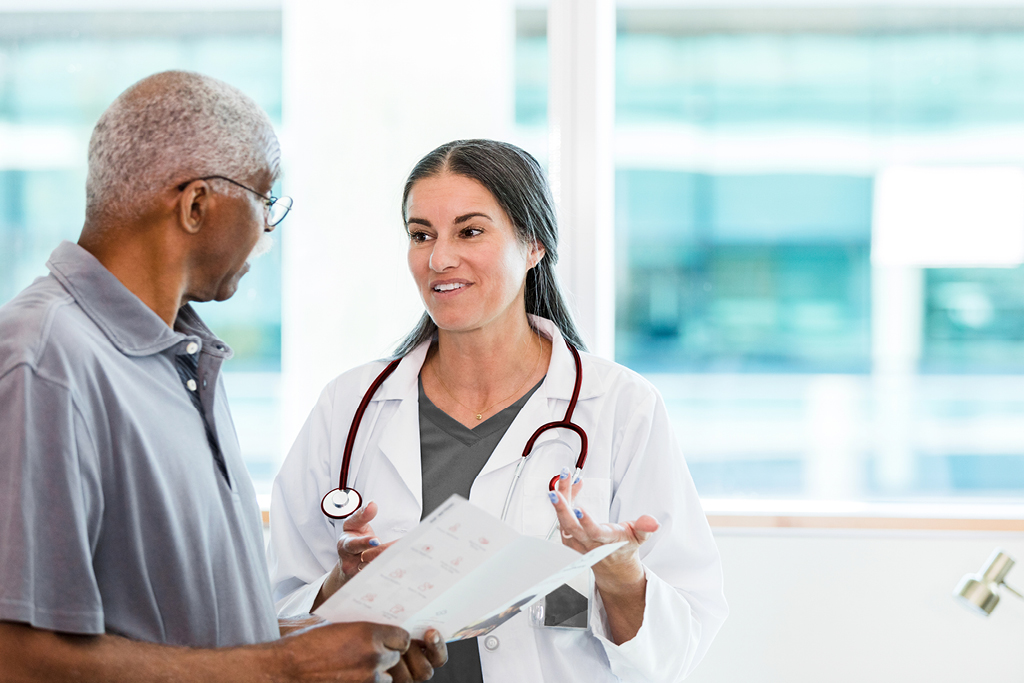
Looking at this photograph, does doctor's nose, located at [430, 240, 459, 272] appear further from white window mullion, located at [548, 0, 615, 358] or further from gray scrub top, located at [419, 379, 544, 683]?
white window mullion, located at [548, 0, 615, 358]

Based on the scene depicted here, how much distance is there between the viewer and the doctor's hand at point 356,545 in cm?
119

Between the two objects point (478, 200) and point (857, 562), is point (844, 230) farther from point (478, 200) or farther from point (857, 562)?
point (478, 200)

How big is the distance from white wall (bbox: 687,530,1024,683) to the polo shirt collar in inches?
62.2

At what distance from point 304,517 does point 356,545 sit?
336mm

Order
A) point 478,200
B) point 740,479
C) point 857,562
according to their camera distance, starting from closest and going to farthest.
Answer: point 478,200 < point 857,562 < point 740,479

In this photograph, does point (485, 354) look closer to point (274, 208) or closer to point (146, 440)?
point (274, 208)

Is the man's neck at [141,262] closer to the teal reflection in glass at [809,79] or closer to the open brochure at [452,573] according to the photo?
the open brochure at [452,573]

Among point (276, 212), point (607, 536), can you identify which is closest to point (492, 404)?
point (607, 536)

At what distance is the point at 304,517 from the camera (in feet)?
5.00

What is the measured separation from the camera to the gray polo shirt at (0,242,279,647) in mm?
725

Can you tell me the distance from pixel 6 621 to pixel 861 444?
2152 mm

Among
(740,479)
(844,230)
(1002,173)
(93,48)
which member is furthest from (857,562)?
(93,48)

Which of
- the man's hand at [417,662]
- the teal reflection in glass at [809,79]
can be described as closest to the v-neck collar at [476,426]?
the man's hand at [417,662]

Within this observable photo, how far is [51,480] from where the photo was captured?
733 mm
